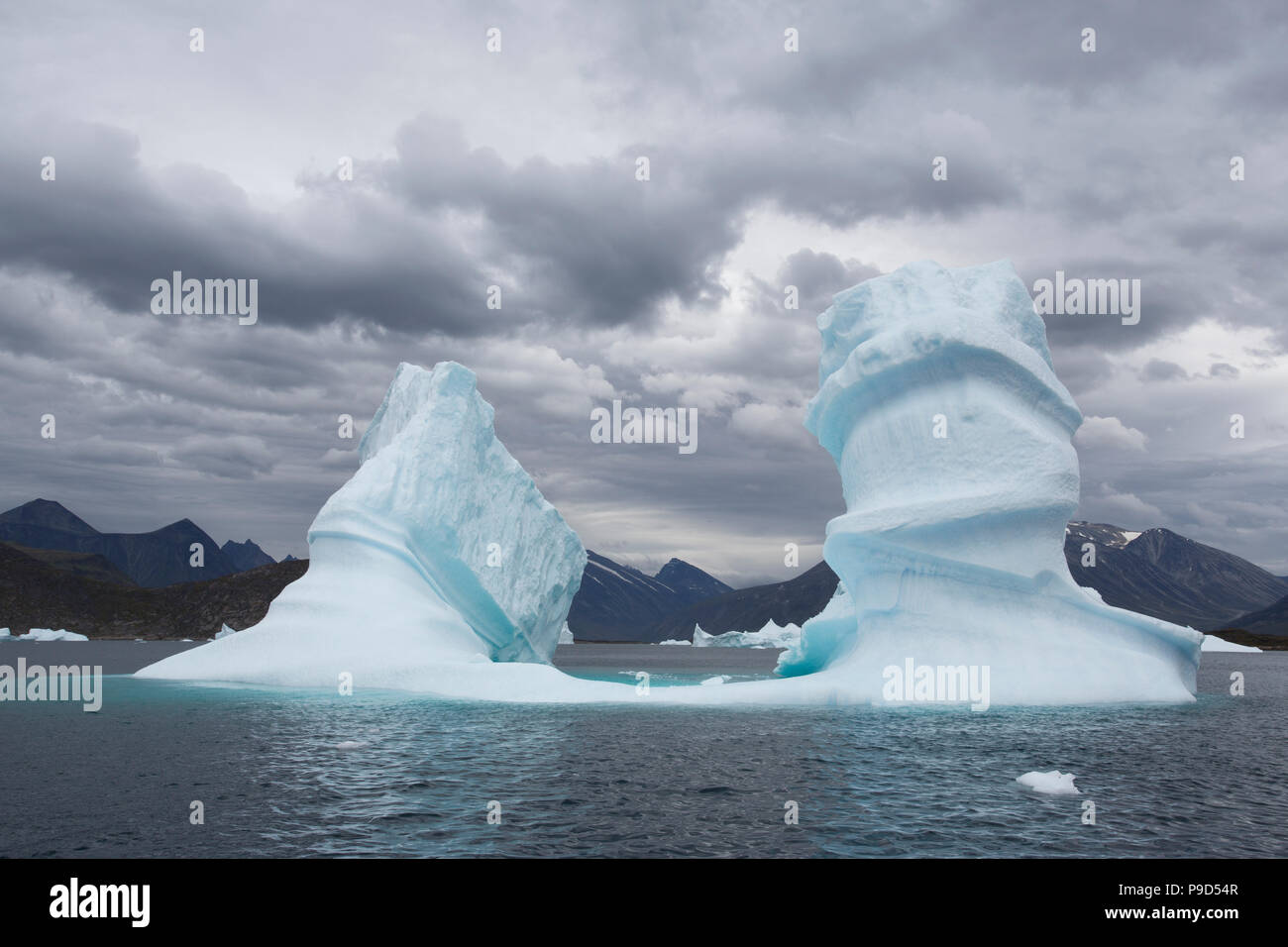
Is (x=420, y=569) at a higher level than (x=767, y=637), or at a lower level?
higher

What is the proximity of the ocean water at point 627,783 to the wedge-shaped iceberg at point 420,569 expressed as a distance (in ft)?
16.6

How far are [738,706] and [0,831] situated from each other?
17.8 metres

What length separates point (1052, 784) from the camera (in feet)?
45.5

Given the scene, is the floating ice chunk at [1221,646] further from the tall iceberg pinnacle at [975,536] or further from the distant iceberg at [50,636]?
the distant iceberg at [50,636]

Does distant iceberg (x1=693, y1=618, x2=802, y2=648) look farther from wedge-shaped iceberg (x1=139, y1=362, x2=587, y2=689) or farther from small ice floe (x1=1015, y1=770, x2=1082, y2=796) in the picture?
small ice floe (x1=1015, y1=770, x2=1082, y2=796)

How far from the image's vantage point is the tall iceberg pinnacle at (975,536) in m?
25.4

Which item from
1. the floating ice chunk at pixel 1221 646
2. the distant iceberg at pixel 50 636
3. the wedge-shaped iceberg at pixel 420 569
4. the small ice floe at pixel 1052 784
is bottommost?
the floating ice chunk at pixel 1221 646

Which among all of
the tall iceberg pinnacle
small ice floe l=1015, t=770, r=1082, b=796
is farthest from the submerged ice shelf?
small ice floe l=1015, t=770, r=1082, b=796

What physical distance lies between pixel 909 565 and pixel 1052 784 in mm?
12761

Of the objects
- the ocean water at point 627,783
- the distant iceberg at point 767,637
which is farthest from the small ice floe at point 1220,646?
the ocean water at point 627,783

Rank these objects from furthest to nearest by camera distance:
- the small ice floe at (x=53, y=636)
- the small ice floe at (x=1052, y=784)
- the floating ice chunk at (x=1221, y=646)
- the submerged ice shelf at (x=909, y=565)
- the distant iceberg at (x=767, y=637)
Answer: the floating ice chunk at (x=1221, y=646)
the small ice floe at (x=53, y=636)
the distant iceberg at (x=767, y=637)
the submerged ice shelf at (x=909, y=565)
the small ice floe at (x=1052, y=784)

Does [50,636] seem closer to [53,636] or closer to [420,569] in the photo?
[53,636]

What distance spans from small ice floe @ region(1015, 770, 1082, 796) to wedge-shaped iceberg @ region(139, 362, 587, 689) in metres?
16.8

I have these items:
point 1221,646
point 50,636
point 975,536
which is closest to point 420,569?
point 975,536
